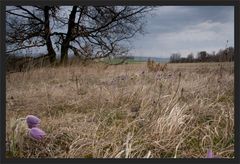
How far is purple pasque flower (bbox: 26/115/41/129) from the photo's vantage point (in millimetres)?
4742

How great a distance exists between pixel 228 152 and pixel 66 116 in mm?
1082

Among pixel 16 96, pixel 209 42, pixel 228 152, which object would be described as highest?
pixel 209 42

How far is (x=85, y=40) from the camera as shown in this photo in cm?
493

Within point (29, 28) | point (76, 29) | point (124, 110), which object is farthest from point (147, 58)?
point (29, 28)

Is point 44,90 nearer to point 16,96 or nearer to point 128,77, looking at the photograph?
point 16,96

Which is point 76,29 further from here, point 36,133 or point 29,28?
point 36,133

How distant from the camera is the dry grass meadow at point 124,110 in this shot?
4785 millimetres

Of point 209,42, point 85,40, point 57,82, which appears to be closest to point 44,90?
point 57,82

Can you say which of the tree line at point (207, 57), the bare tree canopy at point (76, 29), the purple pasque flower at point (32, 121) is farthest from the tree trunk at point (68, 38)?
the tree line at point (207, 57)

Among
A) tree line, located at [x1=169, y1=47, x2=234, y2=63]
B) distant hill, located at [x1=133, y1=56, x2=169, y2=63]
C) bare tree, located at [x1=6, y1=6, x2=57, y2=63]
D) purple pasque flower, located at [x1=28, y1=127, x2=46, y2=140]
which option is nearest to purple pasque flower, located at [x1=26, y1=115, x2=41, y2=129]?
purple pasque flower, located at [x1=28, y1=127, x2=46, y2=140]

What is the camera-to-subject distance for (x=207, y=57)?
16.0 feet

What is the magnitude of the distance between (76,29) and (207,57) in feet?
2.89

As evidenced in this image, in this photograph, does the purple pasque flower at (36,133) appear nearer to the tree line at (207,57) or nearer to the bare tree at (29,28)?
the bare tree at (29,28)

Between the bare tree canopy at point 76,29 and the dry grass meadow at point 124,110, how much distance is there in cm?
13
